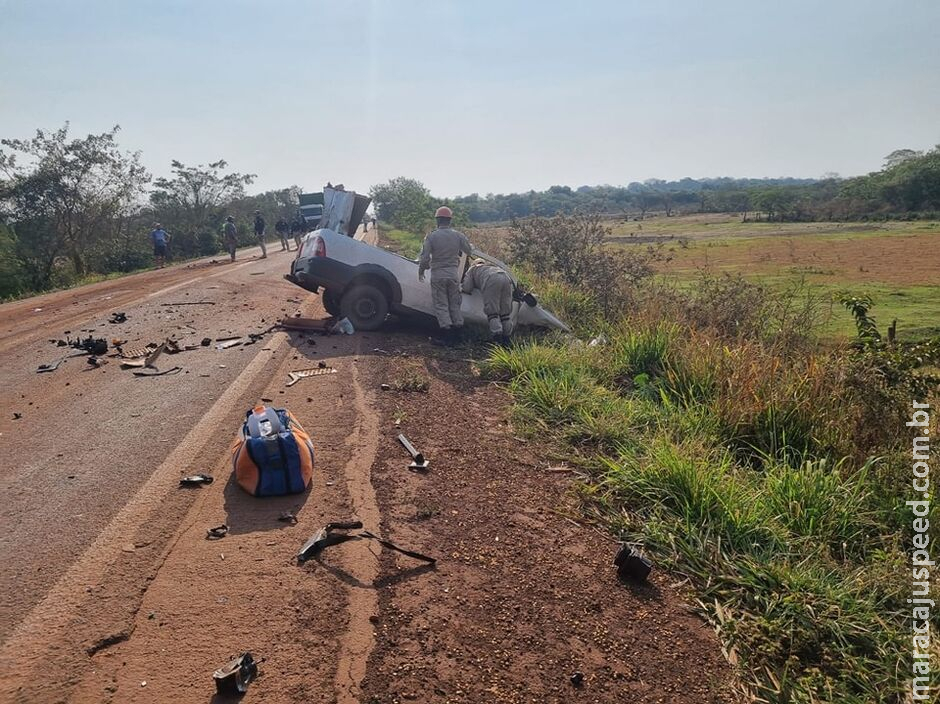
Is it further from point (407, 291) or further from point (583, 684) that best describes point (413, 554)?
point (407, 291)

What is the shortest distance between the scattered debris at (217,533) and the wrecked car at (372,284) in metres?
5.71

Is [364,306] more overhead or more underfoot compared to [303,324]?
more overhead

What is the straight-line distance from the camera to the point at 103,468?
14.4 ft

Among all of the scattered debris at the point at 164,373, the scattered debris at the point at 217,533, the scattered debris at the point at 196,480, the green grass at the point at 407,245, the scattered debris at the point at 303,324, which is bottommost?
the scattered debris at the point at 217,533

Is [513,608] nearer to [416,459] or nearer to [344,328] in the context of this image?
[416,459]

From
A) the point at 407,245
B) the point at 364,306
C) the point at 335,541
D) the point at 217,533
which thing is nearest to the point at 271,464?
the point at 217,533

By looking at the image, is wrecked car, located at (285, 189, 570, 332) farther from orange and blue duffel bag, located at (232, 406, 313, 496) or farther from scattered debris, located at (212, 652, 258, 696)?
scattered debris, located at (212, 652, 258, 696)

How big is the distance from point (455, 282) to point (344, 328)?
1.86m

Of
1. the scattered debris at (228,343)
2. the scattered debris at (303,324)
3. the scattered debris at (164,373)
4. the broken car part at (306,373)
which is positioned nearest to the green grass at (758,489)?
the broken car part at (306,373)

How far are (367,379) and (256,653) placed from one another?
14.1ft

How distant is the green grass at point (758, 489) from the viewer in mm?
2932

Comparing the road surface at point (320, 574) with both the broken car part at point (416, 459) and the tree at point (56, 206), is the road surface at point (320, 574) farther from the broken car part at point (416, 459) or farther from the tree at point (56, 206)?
the tree at point (56, 206)

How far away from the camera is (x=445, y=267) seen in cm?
858

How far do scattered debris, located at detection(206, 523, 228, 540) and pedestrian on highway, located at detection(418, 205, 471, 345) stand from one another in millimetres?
5516
